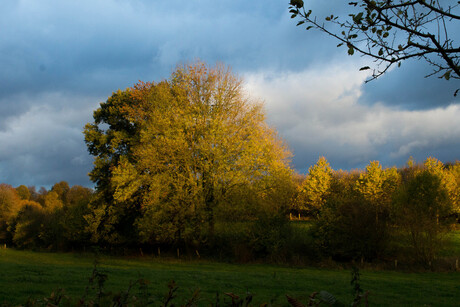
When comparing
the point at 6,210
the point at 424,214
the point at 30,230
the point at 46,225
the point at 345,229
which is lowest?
the point at 30,230

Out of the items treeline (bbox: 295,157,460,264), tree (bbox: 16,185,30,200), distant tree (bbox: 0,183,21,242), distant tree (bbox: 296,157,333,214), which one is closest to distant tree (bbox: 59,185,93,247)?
distant tree (bbox: 0,183,21,242)

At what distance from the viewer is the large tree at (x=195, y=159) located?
1000 inches

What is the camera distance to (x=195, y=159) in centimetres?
2589

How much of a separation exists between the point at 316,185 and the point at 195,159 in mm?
33734

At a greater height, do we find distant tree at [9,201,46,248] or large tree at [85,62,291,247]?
large tree at [85,62,291,247]

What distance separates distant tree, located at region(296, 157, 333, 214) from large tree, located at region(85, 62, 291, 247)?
2753 centimetres

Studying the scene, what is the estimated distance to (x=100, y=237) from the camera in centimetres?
3045

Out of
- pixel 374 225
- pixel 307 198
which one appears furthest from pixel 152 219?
pixel 307 198

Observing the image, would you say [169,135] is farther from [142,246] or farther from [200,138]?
[142,246]

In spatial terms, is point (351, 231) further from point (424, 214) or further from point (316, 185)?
point (316, 185)

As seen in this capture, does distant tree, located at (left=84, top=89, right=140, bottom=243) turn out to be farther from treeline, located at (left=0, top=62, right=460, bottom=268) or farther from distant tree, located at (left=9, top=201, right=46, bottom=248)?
distant tree, located at (left=9, top=201, right=46, bottom=248)

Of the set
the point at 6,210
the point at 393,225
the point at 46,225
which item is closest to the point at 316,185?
the point at 393,225

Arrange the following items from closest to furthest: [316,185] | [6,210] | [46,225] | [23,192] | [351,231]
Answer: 1. [351,231]
2. [46,225]
3. [316,185]
4. [6,210]
5. [23,192]

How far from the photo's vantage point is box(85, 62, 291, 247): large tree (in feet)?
83.3
